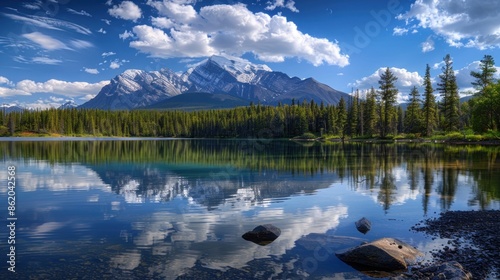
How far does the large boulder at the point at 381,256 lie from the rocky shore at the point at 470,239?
764 mm

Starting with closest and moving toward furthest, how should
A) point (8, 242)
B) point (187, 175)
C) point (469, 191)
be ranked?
point (8, 242), point (469, 191), point (187, 175)

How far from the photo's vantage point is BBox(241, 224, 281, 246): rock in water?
52.1ft

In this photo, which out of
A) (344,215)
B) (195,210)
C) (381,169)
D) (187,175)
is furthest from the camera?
(381,169)

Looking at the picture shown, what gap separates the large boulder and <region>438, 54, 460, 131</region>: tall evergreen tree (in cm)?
10139

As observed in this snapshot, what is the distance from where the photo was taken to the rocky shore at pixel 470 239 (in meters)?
12.3

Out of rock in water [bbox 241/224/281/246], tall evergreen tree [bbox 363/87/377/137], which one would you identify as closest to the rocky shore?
rock in water [bbox 241/224/281/246]

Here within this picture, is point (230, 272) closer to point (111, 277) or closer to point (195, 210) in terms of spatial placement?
point (111, 277)

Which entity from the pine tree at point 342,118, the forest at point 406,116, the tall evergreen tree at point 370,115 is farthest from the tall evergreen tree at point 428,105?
the pine tree at point 342,118

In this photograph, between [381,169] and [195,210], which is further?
[381,169]

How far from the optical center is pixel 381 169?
4159 centimetres

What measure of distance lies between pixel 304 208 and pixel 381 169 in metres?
22.9

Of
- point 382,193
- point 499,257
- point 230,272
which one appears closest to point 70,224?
point 230,272

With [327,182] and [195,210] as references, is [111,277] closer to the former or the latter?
[195,210]

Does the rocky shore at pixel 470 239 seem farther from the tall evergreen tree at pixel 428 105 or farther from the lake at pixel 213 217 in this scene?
the tall evergreen tree at pixel 428 105
